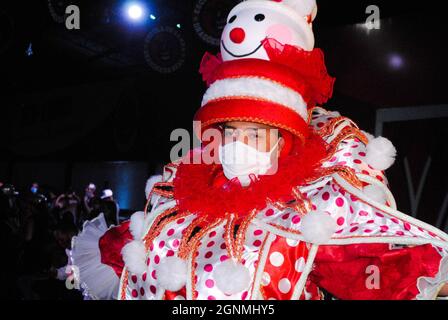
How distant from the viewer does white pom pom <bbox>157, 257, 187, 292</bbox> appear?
1.12 meters

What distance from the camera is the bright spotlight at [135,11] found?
4789mm

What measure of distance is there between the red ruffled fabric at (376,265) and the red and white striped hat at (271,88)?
35cm

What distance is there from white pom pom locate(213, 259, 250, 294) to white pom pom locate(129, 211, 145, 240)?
347 millimetres

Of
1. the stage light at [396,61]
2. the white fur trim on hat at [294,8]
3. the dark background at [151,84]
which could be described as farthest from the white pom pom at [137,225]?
the stage light at [396,61]

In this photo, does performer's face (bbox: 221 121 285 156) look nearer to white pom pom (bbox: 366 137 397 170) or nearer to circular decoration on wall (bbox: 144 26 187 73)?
white pom pom (bbox: 366 137 397 170)

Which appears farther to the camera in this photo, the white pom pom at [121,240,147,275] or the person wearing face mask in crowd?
the white pom pom at [121,240,147,275]

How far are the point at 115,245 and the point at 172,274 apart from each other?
32 centimetres

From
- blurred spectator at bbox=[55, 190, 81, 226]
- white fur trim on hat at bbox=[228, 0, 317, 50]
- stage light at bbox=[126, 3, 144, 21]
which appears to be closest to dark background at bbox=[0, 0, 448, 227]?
stage light at bbox=[126, 3, 144, 21]

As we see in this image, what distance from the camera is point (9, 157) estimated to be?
11.5 m

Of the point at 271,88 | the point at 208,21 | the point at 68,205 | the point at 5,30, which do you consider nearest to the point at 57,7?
the point at 5,30

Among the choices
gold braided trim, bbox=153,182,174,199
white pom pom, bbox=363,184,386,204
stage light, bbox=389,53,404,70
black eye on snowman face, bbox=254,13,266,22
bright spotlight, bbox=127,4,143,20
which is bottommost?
white pom pom, bbox=363,184,386,204

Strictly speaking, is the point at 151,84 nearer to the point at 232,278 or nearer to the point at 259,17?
the point at 259,17
